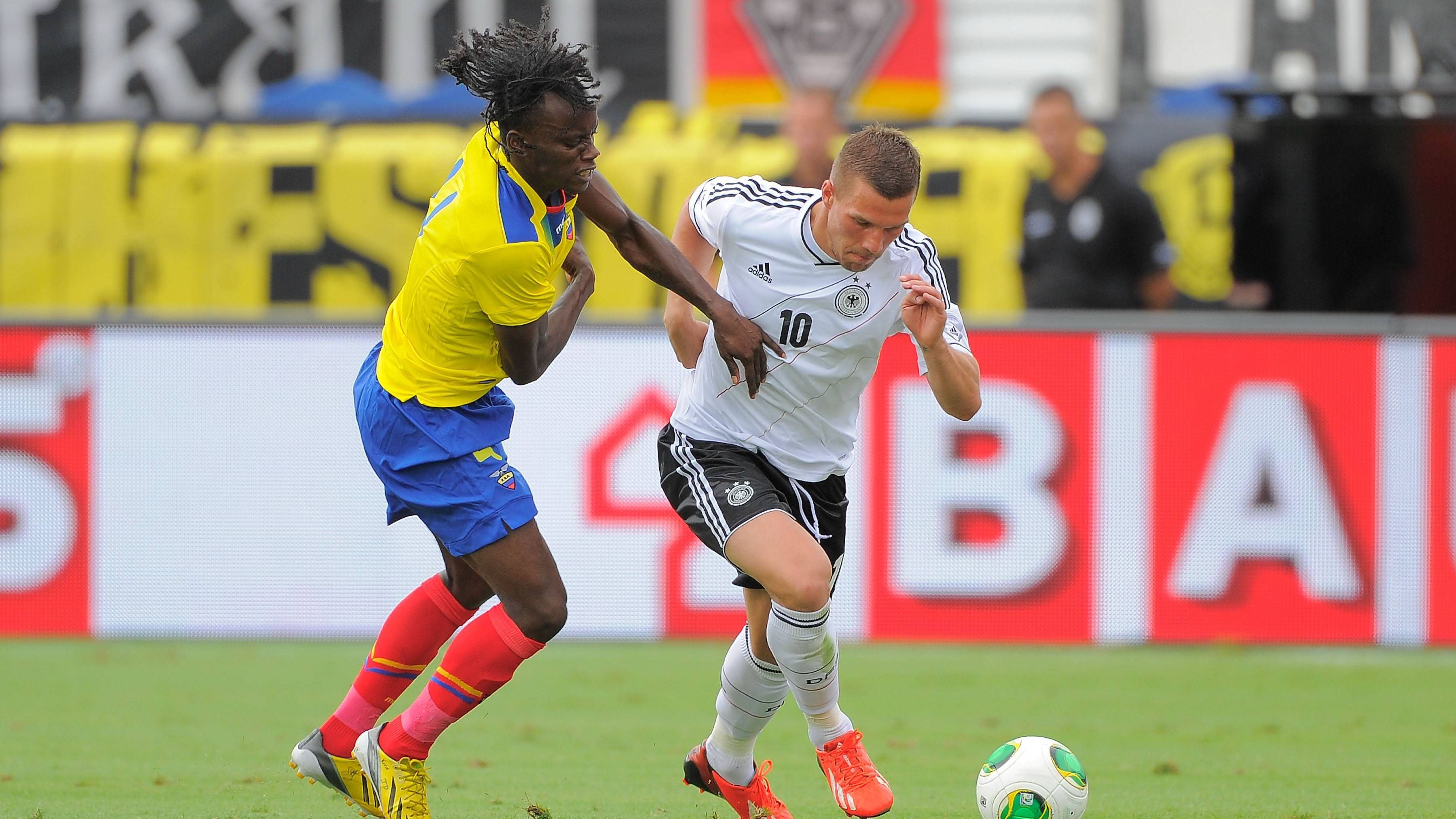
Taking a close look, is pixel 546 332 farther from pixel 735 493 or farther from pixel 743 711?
pixel 743 711

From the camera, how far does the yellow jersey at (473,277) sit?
4.59 metres

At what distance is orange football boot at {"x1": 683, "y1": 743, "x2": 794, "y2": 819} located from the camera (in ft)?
17.2

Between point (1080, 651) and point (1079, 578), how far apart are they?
0.40m

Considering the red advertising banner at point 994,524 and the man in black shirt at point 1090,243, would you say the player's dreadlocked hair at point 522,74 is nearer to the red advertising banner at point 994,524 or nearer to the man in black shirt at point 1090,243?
the red advertising banner at point 994,524

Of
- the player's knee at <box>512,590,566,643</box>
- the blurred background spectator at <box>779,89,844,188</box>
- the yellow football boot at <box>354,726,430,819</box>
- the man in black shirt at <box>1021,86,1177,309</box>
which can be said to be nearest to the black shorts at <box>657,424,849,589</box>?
the player's knee at <box>512,590,566,643</box>

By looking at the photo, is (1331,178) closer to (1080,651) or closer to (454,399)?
(1080,651)

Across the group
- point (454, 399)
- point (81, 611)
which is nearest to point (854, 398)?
point (454, 399)

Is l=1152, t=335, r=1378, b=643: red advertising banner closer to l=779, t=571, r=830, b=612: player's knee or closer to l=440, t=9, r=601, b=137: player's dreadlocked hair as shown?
l=779, t=571, r=830, b=612: player's knee

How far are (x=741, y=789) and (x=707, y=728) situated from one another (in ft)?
6.00

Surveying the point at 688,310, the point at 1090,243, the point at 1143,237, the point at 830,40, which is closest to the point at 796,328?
the point at 688,310

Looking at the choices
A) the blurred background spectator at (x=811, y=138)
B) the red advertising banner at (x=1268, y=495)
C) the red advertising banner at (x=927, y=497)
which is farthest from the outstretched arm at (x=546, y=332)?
the blurred background spectator at (x=811, y=138)

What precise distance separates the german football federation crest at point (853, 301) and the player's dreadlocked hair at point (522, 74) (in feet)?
3.25

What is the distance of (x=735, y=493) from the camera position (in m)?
5.05

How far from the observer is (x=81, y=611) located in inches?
360
